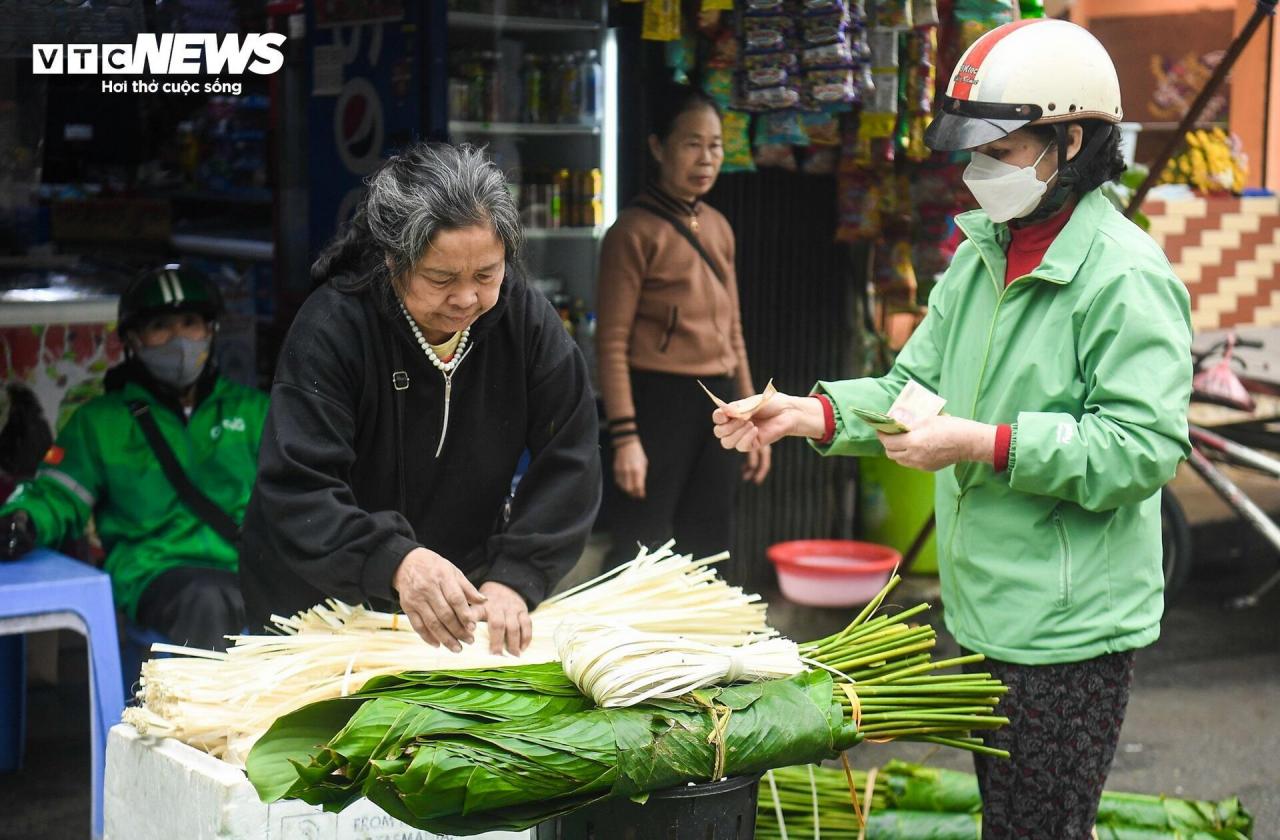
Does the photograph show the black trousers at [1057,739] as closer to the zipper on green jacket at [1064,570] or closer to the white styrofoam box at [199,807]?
the zipper on green jacket at [1064,570]

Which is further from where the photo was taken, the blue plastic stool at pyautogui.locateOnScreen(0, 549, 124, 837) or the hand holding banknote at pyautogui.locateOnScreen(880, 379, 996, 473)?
the blue plastic stool at pyautogui.locateOnScreen(0, 549, 124, 837)

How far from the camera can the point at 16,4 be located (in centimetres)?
403

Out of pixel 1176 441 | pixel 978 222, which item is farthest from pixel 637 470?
pixel 1176 441

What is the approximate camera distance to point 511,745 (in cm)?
215

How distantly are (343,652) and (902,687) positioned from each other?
0.98 m

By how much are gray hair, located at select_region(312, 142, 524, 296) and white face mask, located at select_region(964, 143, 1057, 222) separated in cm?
83

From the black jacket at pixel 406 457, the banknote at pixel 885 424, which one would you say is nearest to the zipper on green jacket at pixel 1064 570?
the banknote at pixel 885 424

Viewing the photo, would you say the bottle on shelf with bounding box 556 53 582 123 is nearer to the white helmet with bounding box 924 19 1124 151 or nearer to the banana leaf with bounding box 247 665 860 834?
the white helmet with bounding box 924 19 1124 151

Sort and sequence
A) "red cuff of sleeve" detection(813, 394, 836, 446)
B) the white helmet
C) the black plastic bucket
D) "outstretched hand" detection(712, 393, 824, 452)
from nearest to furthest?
the black plastic bucket
the white helmet
"outstretched hand" detection(712, 393, 824, 452)
"red cuff of sleeve" detection(813, 394, 836, 446)

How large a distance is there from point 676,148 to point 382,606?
100 inches

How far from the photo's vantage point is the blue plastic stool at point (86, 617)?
362 centimetres

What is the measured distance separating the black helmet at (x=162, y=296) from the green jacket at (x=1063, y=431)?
6.86 feet

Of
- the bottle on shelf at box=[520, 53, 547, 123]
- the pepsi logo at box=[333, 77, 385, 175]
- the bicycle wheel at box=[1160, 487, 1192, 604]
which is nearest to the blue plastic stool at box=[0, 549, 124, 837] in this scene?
the pepsi logo at box=[333, 77, 385, 175]

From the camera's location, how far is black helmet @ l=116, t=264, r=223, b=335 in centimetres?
423
